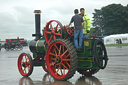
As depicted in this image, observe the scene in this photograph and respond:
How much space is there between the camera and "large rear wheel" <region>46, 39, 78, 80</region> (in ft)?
25.7

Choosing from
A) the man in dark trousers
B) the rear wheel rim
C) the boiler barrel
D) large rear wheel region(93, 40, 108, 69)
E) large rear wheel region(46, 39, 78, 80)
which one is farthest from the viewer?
the boiler barrel

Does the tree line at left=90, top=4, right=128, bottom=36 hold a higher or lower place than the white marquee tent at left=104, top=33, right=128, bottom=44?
higher

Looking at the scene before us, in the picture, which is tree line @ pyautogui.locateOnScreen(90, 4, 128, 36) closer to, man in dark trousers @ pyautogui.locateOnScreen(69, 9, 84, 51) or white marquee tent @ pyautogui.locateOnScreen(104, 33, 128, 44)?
white marquee tent @ pyautogui.locateOnScreen(104, 33, 128, 44)

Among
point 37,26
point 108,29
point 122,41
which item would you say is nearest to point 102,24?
point 108,29

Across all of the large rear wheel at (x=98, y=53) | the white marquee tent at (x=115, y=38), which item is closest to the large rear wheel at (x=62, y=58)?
the large rear wheel at (x=98, y=53)

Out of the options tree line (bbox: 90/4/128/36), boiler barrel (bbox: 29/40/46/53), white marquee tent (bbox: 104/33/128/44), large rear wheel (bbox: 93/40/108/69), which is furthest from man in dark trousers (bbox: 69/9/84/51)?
tree line (bbox: 90/4/128/36)

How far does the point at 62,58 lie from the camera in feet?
26.9

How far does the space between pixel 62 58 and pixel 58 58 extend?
4.9 inches

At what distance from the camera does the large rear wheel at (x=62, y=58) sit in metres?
7.84

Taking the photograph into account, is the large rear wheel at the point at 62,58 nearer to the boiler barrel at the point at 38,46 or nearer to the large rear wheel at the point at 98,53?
the large rear wheel at the point at 98,53

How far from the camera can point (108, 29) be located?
237 ft

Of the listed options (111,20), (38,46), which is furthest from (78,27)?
(111,20)

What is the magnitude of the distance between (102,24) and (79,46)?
66.8 meters

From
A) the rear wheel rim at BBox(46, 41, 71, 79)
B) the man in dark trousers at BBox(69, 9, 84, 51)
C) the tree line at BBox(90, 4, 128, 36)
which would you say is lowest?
the rear wheel rim at BBox(46, 41, 71, 79)
